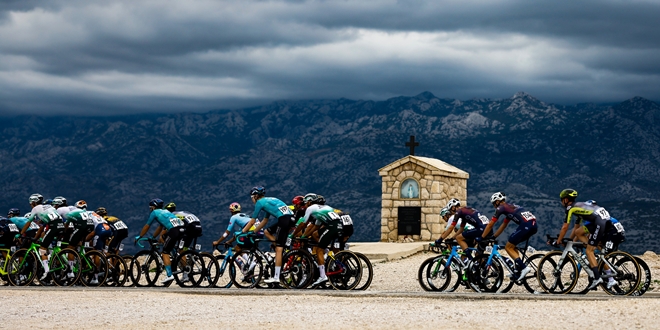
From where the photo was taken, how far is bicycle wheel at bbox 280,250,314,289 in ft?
56.6

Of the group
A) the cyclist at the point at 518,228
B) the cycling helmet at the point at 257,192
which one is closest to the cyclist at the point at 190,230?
the cycling helmet at the point at 257,192

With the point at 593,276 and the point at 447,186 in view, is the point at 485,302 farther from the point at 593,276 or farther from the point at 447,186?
the point at 447,186

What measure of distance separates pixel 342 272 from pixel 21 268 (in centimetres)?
807

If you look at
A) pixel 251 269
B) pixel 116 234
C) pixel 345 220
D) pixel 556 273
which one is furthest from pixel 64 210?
pixel 556 273

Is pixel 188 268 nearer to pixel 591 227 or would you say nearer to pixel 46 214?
pixel 46 214

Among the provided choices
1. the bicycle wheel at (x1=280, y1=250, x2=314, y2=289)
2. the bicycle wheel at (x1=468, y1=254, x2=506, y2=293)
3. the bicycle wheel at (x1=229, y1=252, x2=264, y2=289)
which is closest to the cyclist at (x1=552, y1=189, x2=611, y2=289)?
the bicycle wheel at (x1=468, y1=254, x2=506, y2=293)

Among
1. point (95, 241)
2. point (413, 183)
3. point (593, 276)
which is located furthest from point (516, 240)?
point (413, 183)

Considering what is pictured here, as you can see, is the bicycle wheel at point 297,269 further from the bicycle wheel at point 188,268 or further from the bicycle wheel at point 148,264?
the bicycle wheel at point 148,264

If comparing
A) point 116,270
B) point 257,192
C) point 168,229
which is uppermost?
point 257,192

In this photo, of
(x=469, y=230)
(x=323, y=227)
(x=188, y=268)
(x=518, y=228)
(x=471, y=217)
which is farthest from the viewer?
(x=188, y=268)

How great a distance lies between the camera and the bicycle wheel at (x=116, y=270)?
1973 centimetres

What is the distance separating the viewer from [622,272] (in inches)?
593

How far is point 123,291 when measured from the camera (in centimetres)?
1764

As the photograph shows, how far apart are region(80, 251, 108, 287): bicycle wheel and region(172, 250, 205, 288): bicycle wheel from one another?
2088mm
